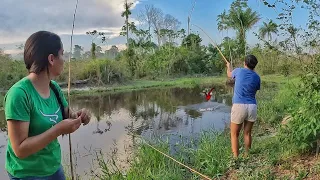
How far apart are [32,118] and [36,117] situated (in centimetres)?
2

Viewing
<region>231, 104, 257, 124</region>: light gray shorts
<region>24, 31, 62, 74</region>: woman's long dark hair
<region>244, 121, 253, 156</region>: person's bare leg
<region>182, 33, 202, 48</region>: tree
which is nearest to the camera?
<region>24, 31, 62, 74</region>: woman's long dark hair

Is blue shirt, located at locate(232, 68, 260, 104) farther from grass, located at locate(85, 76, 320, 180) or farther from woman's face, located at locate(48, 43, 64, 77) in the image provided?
woman's face, located at locate(48, 43, 64, 77)

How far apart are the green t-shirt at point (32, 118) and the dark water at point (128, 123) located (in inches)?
164

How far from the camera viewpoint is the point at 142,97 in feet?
59.9

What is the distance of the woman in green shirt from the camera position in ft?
5.04

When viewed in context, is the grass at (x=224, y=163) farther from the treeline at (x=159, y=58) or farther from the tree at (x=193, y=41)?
the tree at (x=193, y=41)

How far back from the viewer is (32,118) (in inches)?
63.3

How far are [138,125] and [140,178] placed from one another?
6.05m

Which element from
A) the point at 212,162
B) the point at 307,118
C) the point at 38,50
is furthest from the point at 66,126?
the point at 212,162

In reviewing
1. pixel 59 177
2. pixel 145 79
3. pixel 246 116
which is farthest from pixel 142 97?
pixel 59 177

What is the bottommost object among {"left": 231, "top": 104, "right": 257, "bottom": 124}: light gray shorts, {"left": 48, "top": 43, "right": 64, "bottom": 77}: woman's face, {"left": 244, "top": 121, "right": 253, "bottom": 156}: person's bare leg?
{"left": 244, "top": 121, "right": 253, "bottom": 156}: person's bare leg

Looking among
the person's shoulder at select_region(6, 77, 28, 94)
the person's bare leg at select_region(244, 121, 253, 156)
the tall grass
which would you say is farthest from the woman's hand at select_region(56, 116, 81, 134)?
the person's bare leg at select_region(244, 121, 253, 156)

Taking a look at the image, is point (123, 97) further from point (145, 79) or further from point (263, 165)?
point (263, 165)

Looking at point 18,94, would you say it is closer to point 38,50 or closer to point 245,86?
point 38,50
